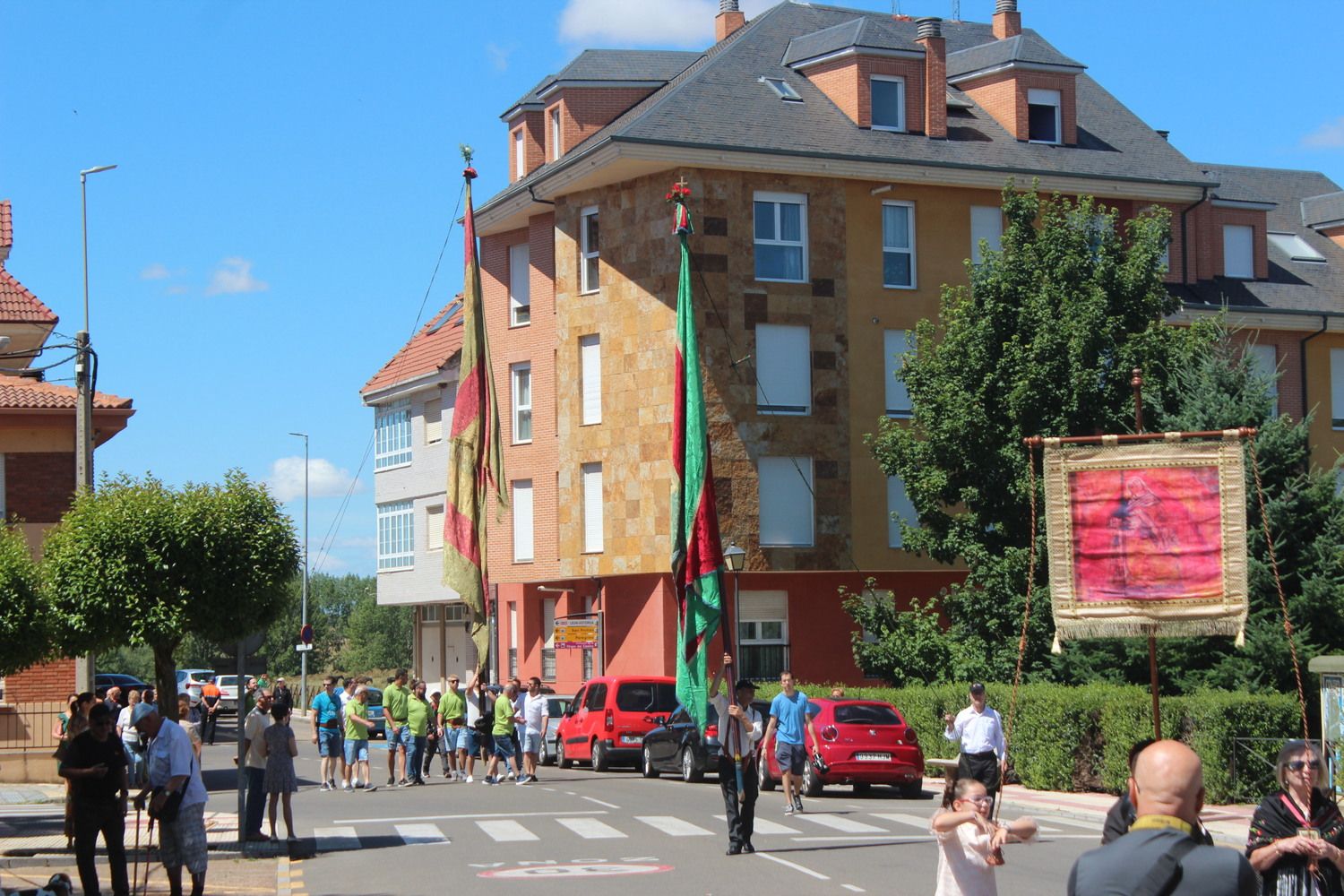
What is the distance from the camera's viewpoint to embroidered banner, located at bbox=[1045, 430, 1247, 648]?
20.1 meters

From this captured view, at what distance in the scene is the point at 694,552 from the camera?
21.4 m

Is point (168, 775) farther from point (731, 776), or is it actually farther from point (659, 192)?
point (659, 192)

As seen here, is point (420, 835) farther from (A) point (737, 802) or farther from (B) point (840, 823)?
(B) point (840, 823)

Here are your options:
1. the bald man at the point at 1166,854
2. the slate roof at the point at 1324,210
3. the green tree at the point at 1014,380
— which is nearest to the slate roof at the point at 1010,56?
the green tree at the point at 1014,380

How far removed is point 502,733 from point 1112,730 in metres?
10.2

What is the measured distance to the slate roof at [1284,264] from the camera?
43.9 meters

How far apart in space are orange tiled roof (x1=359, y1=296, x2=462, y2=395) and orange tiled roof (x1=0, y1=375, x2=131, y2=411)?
16.1m

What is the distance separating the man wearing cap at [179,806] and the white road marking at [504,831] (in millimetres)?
4992

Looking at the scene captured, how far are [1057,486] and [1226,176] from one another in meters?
32.3

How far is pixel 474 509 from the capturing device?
91.6ft

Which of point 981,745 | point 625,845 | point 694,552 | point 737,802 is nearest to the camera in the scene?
point 737,802

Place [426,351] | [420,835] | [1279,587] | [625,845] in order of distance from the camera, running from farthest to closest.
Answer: [426,351]
[1279,587]
[420,835]
[625,845]

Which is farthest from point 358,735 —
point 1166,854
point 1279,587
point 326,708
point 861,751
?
point 1166,854

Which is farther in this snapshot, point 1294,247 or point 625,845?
point 1294,247
